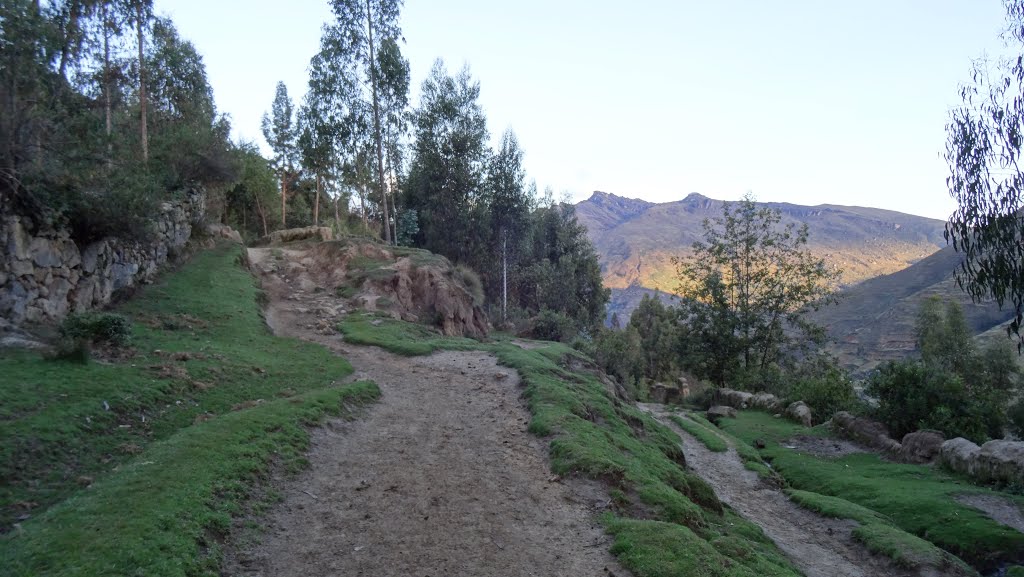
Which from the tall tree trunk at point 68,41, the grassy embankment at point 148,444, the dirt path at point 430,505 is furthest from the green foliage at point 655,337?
the tall tree trunk at point 68,41

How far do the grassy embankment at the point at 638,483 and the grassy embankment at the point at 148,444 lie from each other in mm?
5462

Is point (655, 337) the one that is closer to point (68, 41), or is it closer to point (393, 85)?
point (393, 85)

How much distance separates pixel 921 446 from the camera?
70.8 feet

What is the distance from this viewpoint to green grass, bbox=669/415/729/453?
2388 centimetres

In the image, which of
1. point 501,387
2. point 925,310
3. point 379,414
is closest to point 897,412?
point 501,387

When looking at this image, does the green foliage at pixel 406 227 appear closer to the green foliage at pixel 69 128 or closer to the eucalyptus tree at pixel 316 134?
the eucalyptus tree at pixel 316 134

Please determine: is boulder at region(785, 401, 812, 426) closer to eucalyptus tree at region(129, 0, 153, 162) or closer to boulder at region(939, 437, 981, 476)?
boulder at region(939, 437, 981, 476)

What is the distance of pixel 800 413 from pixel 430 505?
27.5 metres

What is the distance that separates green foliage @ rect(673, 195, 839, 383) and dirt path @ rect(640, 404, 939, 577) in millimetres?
23710

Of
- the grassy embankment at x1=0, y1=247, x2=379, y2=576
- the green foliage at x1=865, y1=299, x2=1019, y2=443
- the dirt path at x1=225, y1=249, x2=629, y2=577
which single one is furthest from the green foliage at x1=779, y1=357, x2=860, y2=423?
the grassy embankment at x1=0, y1=247, x2=379, y2=576

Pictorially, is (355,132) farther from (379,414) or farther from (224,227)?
(379,414)

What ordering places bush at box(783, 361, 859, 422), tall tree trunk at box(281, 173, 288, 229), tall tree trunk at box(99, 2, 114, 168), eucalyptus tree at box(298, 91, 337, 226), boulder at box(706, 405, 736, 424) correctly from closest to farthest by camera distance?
tall tree trunk at box(99, 2, 114, 168) < bush at box(783, 361, 859, 422) < boulder at box(706, 405, 736, 424) < eucalyptus tree at box(298, 91, 337, 226) < tall tree trunk at box(281, 173, 288, 229)

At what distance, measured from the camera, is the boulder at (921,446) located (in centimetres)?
2116

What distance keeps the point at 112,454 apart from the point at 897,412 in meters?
28.2
